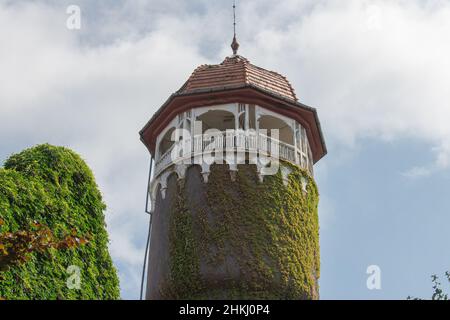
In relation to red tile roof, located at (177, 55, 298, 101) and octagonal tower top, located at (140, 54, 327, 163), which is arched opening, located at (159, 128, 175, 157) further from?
red tile roof, located at (177, 55, 298, 101)

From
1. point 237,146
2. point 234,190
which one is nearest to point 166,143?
point 237,146

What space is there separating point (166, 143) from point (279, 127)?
13.3 feet

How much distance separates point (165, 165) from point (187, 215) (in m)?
2.49

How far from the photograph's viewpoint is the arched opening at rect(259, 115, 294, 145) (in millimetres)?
25722

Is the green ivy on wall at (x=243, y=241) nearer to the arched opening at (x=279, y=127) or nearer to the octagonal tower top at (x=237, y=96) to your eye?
the arched opening at (x=279, y=127)

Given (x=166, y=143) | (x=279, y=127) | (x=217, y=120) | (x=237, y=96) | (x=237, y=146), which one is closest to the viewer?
(x=237, y=146)

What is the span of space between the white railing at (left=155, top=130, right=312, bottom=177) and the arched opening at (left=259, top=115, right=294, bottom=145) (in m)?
1.36

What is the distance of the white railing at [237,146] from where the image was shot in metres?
23.8

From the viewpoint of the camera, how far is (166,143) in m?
26.8

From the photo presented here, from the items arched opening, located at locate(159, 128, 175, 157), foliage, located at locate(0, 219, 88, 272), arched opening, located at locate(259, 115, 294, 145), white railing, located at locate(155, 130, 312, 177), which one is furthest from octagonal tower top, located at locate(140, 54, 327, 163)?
foliage, located at locate(0, 219, 88, 272)

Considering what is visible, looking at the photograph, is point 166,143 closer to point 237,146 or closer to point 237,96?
point 237,96
